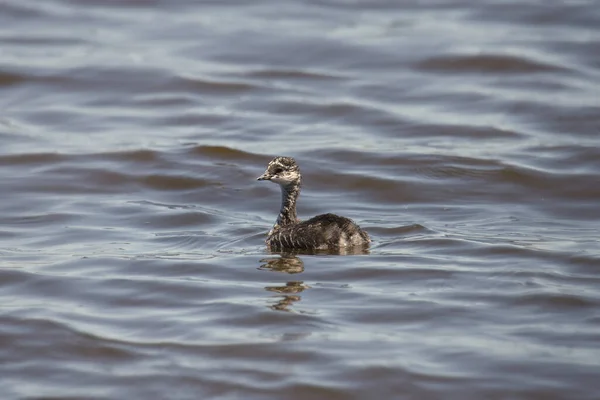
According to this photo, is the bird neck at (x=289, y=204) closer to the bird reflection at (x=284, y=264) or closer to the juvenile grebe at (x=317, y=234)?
the juvenile grebe at (x=317, y=234)

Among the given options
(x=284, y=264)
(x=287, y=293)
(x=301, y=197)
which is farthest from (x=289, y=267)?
(x=301, y=197)

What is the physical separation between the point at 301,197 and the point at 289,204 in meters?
1.53

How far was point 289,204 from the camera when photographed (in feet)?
38.2

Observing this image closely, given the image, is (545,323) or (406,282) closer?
(545,323)

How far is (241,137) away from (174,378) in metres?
7.74

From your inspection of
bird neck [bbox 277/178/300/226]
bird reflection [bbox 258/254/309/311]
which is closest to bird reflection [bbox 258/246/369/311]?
bird reflection [bbox 258/254/309/311]

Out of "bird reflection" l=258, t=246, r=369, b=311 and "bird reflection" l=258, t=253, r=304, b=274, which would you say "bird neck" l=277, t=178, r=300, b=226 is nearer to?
"bird reflection" l=258, t=246, r=369, b=311

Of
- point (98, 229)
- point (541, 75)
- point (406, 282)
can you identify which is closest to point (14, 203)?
point (98, 229)

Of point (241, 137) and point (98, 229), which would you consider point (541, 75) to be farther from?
point (98, 229)

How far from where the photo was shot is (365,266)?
33.0ft

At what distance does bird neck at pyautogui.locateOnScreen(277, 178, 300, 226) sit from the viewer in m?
11.5

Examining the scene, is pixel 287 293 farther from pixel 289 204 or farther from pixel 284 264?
pixel 289 204

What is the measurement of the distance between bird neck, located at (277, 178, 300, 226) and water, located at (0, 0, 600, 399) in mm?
291

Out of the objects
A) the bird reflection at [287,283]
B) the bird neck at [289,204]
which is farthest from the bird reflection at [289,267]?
the bird neck at [289,204]
